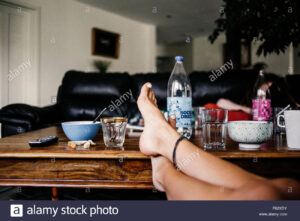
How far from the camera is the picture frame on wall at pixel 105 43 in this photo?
4.79 m

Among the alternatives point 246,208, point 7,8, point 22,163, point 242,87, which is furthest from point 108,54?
point 246,208

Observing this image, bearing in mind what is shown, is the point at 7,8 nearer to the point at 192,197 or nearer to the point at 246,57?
the point at 192,197

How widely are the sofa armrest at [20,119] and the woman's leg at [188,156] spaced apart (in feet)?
4.46

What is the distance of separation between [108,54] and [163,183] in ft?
15.3

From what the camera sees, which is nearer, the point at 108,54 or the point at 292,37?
the point at 292,37

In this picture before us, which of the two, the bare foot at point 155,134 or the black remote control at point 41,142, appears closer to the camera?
the bare foot at point 155,134

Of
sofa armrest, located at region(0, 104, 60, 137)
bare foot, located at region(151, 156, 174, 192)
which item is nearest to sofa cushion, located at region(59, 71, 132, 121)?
sofa armrest, located at region(0, 104, 60, 137)

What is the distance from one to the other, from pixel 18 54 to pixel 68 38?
0.88 metres

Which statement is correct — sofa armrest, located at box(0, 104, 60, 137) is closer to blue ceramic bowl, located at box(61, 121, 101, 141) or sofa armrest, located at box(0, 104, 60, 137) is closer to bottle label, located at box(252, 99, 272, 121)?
blue ceramic bowl, located at box(61, 121, 101, 141)

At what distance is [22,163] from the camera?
0.78 metres

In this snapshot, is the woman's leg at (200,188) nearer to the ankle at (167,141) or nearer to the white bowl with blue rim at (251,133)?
the ankle at (167,141)

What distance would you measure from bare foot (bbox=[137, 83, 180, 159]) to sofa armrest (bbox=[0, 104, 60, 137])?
135 centimetres

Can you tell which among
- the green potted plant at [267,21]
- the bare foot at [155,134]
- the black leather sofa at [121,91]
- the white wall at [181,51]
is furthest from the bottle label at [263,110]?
the white wall at [181,51]

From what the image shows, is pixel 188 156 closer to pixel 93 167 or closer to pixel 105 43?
pixel 93 167
